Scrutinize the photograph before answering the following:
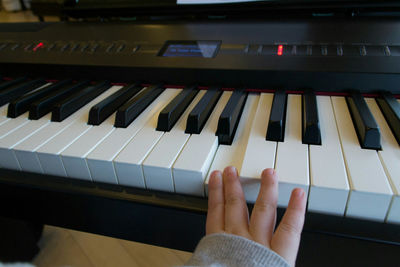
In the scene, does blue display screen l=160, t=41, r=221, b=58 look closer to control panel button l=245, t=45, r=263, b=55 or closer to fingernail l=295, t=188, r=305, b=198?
control panel button l=245, t=45, r=263, b=55

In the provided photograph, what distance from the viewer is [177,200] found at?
492 mm

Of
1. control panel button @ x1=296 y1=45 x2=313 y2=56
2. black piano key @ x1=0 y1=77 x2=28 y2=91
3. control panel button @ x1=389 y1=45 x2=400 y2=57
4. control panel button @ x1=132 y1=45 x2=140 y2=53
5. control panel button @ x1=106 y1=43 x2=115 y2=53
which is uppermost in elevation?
control panel button @ x1=106 y1=43 x2=115 y2=53

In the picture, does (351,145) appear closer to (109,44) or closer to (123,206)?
(123,206)

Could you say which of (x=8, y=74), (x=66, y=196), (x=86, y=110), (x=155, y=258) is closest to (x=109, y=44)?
(x=86, y=110)

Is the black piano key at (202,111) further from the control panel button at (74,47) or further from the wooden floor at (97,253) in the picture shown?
the wooden floor at (97,253)

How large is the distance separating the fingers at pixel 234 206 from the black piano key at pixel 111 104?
33 cm

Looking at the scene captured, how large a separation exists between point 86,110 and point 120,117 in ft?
0.44

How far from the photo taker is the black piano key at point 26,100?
681 millimetres

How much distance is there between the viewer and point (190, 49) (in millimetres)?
748

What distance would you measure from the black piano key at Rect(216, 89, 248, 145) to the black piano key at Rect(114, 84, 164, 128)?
0.20 m

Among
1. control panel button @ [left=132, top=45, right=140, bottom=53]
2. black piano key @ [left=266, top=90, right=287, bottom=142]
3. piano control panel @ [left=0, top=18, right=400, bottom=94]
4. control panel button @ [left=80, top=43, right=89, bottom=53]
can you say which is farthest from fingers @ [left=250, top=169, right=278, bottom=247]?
control panel button @ [left=80, top=43, right=89, bottom=53]

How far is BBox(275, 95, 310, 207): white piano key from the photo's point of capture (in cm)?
43

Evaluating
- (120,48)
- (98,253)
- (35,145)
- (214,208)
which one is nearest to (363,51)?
(214,208)

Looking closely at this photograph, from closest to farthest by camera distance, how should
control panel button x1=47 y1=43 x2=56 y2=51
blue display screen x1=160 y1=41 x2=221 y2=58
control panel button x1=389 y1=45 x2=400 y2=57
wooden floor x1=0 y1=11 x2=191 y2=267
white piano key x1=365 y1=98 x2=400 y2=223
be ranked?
white piano key x1=365 y1=98 x2=400 y2=223, control panel button x1=389 y1=45 x2=400 y2=57, blue display screen x1=160 y1=41 x2=221 y2=58, control panel button x1=47 y1=43 x2=56 y2=51, wooden floor x1=0 y1=11 x2=191 y2=267
